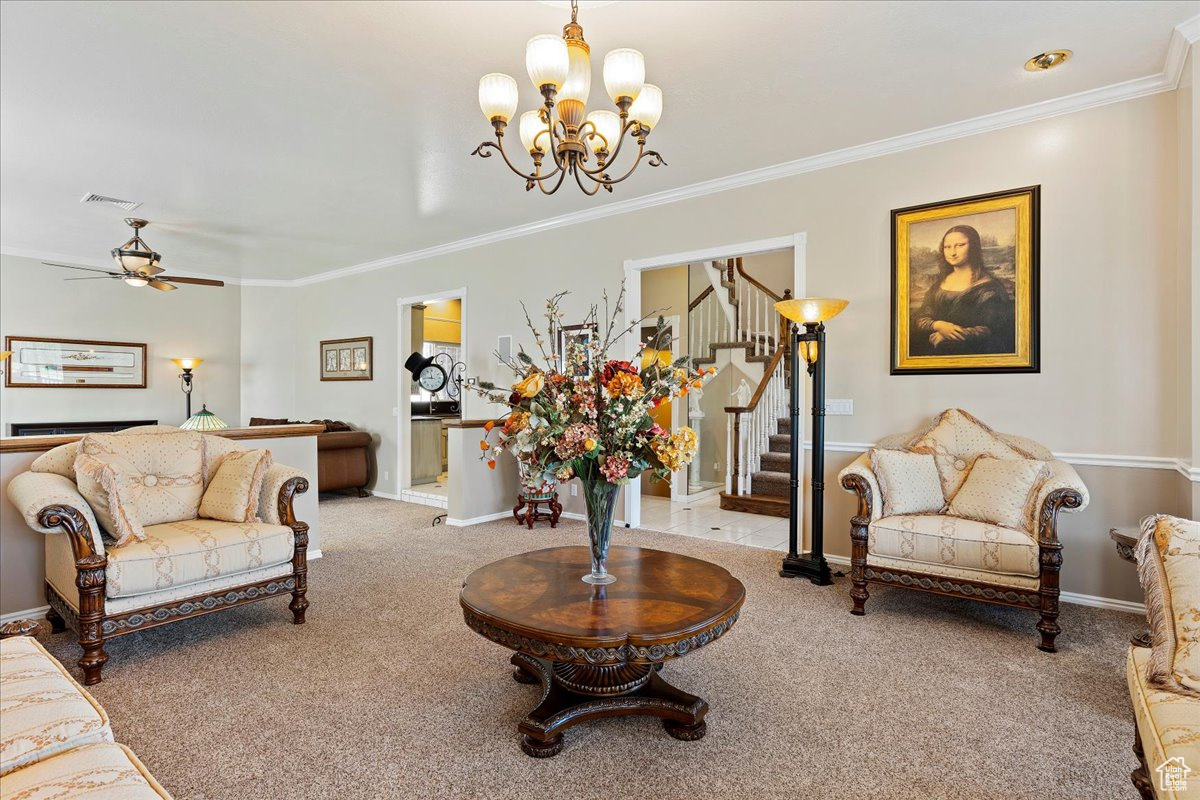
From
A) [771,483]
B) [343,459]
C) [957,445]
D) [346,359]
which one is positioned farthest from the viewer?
[346,359]

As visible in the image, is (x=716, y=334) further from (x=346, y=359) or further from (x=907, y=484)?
(x=346, y=359)

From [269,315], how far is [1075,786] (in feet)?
29.5

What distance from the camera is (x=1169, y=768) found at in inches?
47.3

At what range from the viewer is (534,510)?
5.34m

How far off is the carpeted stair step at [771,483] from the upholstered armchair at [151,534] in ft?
14.4

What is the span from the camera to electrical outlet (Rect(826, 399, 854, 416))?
4.10 m

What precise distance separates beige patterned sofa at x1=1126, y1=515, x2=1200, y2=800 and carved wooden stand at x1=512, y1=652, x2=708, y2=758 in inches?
46.8

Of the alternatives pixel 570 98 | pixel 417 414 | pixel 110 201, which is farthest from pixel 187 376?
pixel 570 98

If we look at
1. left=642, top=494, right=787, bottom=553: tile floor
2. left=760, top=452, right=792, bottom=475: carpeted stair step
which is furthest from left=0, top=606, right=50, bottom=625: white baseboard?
left=760, top=452, right=792, bottom=475: carpeted stair step

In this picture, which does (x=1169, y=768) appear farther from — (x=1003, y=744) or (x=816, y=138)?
(x=816, y=138)

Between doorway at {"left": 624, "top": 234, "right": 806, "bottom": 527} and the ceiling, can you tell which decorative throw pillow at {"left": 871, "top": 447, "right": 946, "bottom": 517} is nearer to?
the ceiling

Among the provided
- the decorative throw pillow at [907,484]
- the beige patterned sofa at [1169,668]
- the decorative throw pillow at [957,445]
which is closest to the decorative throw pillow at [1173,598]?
the beige patterned sofa at [1169,668]

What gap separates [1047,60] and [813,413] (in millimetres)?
2169

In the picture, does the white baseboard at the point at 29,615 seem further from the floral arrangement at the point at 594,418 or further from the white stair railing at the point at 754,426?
the white stair railing at the point at 754,426
